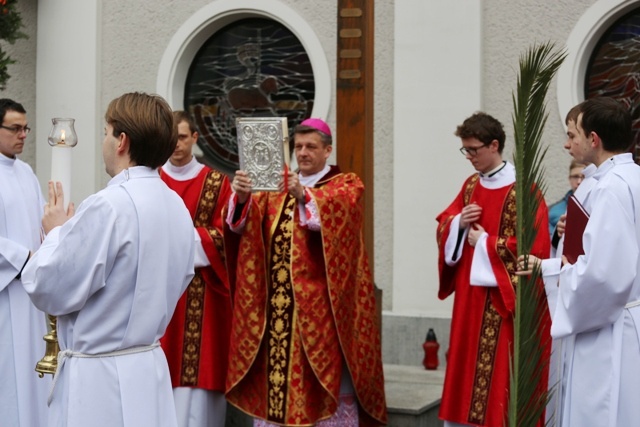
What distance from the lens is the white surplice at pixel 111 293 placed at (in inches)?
149

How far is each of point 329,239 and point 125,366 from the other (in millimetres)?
A: 2202

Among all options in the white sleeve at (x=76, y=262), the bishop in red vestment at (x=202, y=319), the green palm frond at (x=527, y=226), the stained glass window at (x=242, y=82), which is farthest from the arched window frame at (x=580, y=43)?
the white sleeve at (x=76, y=262)

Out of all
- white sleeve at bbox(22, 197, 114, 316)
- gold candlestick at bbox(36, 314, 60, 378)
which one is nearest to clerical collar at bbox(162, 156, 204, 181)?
gold candlestick at bbox(36, 314, 60, 378)

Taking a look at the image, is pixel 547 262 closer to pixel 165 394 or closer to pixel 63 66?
pixel 165 394

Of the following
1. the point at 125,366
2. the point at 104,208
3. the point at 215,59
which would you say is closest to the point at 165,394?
the point at 125,366

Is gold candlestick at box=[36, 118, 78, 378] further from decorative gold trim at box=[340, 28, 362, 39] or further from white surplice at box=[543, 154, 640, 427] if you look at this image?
decorative gold trim at box=[340, 28, 362, 39]

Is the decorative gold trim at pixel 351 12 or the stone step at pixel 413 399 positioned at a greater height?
the decorative gold trim at pixel 351 12

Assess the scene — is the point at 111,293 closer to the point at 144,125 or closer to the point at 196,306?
the point at 144,125

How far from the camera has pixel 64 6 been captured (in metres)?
10.1

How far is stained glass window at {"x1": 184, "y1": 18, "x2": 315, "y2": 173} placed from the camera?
9.40 m

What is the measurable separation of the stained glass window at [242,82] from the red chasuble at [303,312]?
3288 mm

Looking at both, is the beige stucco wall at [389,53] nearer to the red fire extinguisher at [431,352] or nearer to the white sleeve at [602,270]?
the red fire extinguisher at [431,352]

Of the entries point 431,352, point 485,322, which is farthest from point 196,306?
point 431,352

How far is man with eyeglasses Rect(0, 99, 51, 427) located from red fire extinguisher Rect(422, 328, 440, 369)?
3.08 meters
